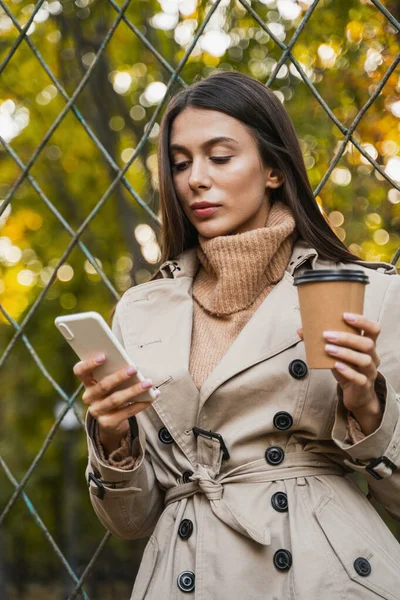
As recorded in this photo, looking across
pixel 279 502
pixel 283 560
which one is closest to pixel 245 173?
pixel 279 502

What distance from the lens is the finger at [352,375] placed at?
1.38 metres

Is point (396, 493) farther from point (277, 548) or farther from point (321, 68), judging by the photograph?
point (321, 68)

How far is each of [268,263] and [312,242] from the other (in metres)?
0.11

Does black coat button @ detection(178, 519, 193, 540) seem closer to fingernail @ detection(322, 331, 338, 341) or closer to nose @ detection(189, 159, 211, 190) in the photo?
fingernail @ detection(322, 331, 338, 341)

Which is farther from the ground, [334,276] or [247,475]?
[334,276]

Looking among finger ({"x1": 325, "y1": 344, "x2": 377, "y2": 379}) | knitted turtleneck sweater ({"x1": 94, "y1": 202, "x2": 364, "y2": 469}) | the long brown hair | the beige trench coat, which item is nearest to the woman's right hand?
the beige trench coat

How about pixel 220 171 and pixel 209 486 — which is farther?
pixel 220 171

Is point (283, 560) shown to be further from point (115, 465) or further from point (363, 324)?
point (363, 324)

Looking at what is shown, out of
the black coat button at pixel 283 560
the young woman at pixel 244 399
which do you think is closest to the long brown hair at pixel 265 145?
the young woman at pixel 244 399

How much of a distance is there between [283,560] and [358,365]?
0.42m

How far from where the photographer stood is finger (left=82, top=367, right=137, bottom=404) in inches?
57.4

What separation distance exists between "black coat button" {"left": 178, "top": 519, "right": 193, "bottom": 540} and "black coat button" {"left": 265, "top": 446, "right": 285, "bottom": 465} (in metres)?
0.21

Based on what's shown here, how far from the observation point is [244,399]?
1.66 metres

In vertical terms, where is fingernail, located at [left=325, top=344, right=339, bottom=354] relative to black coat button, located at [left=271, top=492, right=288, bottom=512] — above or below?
above
